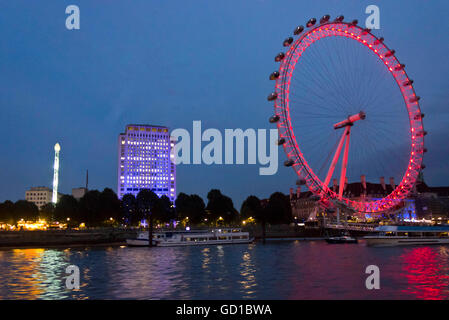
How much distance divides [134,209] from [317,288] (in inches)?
4296

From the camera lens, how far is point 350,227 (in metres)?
97.5

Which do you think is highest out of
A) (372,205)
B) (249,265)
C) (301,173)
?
(301,173)

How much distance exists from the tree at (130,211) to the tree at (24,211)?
88.6 feet

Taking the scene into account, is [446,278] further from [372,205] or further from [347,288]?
[372,205]

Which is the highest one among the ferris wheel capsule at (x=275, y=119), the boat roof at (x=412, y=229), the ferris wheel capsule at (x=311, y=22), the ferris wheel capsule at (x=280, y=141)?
the ferris wheel capsule at (x=311, y=22)

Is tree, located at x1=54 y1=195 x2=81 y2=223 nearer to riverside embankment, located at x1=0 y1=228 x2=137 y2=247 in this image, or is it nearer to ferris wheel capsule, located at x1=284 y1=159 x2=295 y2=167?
riverside embankment, located at x1=0 y1=228 x2=137 y2=247

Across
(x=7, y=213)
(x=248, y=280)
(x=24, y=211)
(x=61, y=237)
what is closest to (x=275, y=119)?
(x=248, y=280)

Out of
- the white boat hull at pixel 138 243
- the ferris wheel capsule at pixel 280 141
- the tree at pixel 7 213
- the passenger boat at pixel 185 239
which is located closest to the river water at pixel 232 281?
the ferris wheel capsule at pixel 280 141

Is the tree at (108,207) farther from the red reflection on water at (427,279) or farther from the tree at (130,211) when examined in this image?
the red reflection on water at (427,279)

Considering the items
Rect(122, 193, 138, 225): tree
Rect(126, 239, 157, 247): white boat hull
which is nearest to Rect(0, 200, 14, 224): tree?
Rect(122, 193, 138, 225): tree

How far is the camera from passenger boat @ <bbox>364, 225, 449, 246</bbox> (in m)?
79.4

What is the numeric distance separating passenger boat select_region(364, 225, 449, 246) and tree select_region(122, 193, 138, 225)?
73620 millimetres

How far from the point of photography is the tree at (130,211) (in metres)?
131
